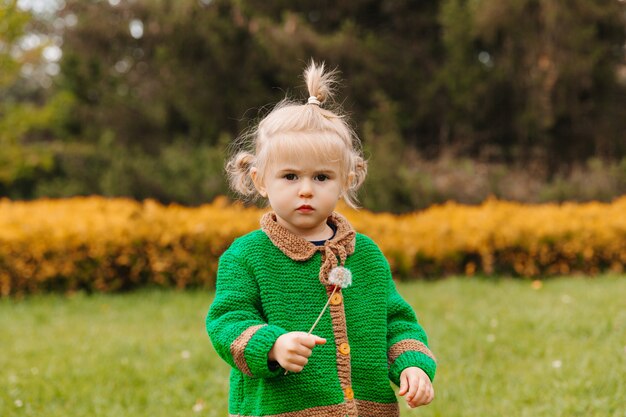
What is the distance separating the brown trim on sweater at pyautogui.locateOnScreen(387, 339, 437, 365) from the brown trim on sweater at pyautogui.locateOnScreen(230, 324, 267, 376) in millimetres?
443

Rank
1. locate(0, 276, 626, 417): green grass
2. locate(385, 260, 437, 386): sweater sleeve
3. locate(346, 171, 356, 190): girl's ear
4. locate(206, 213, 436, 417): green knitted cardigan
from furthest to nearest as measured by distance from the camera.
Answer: locate(0, 276, 626, 417): green grass
locate(346, 171, 356, 190): girl's ear
locate(385, 260, 437, 386): sweater sleeve
locate(206, 213, 436, 417): green knitted cardigan

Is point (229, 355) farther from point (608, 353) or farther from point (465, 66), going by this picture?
point (465, 66)

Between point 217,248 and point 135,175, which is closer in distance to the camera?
point 217,248

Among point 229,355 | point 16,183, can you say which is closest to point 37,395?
point 229,355

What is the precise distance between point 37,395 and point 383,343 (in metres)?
2.58

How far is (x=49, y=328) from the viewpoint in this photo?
210 inches

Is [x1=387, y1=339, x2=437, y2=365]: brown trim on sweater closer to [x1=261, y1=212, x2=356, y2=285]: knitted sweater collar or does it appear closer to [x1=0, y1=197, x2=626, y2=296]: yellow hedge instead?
[x1=261, y1=212, x2=356, y2=285]: knitted sweater collar

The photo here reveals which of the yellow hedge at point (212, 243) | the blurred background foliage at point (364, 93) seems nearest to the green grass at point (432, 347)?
the yellow hedge at point (212, 243)

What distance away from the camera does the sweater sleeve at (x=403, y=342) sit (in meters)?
1.88

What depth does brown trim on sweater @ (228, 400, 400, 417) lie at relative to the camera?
5.83 feet

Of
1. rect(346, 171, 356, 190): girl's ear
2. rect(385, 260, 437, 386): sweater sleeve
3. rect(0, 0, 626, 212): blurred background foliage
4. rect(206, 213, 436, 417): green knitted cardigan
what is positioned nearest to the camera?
rect(206, 213, 436, 417): green knitted cardigan

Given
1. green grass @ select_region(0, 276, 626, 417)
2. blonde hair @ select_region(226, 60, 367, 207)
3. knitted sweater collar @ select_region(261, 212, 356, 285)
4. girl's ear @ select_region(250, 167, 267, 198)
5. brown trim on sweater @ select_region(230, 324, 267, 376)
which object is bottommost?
green grass @ select_region(0, 276, 626, 417)

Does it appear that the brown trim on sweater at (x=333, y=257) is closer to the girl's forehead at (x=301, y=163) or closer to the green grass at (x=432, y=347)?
the girl's forehead at (x=301, y=163)

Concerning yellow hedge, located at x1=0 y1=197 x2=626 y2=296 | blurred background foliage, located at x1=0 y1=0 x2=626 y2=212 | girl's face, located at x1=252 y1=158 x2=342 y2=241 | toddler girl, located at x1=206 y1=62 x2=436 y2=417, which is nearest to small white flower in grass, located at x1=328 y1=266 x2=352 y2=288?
toddler girl, located at x1=206 y1=62 x2=436 y2=417
